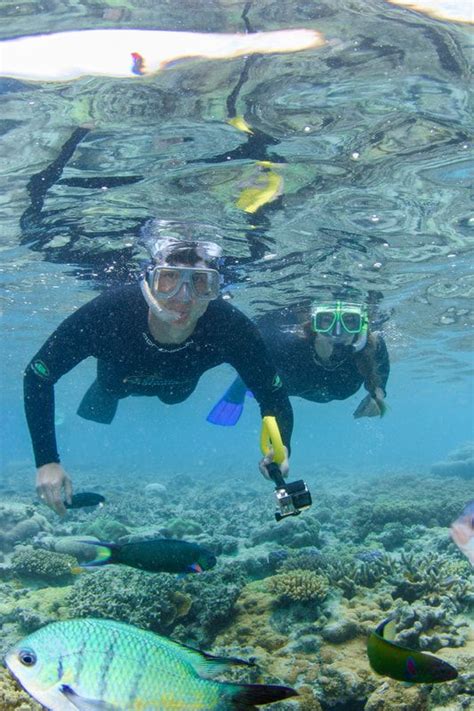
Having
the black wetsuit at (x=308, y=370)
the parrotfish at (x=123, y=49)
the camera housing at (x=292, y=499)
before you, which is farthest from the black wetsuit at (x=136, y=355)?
the black wetsuit at (x=308, y=370)

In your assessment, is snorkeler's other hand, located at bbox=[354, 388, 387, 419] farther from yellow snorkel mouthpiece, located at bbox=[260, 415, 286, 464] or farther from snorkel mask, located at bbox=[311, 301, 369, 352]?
yellow snorkel mouthpiece, located at bbox=[260, 415, 286, 464]

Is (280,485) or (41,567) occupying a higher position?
(280,485)

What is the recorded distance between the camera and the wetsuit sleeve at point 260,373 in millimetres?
7176

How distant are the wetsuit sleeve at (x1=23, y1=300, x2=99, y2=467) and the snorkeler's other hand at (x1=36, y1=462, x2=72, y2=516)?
0.28 metres

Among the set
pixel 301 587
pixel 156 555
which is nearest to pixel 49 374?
pixel 156 555

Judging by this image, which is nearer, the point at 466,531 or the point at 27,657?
the point at 27,657

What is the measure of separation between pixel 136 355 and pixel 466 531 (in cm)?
632

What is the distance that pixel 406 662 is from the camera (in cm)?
278

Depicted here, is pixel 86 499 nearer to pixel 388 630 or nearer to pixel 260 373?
pixel 388 630

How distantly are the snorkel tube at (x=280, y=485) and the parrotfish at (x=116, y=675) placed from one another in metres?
2.78

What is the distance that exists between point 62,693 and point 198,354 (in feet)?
21.0

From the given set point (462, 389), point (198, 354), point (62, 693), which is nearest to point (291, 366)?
point (198, 354)

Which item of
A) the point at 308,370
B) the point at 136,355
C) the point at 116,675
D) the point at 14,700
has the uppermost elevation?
the point at 116,675

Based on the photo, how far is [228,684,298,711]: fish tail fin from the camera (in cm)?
215
